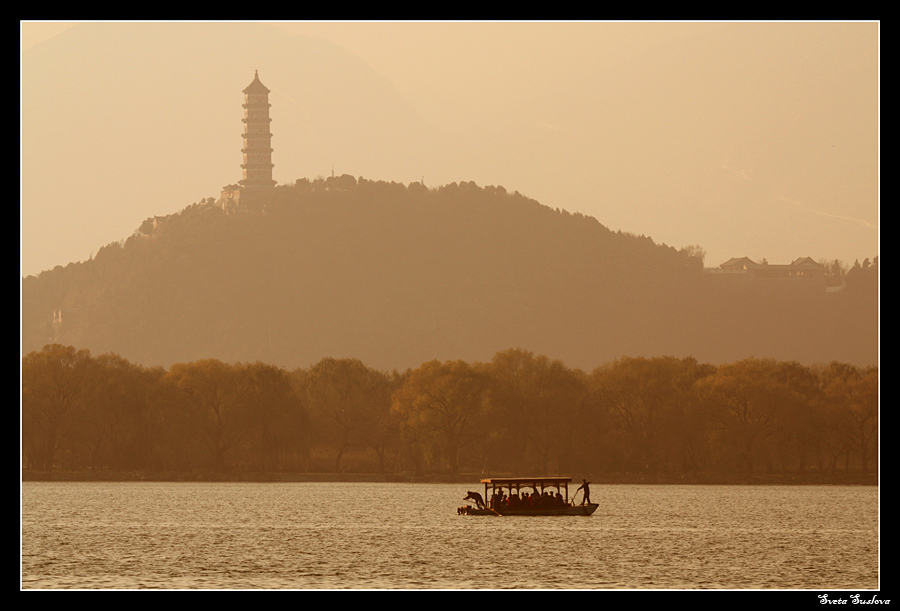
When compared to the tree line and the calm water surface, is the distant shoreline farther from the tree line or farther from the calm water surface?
the calm water surface

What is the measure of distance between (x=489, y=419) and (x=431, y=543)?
59147 mm

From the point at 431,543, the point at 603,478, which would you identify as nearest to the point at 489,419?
the point at 603,478

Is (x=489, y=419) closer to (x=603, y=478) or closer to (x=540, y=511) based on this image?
(x=603, y=478)

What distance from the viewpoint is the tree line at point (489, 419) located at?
130000 millimetres

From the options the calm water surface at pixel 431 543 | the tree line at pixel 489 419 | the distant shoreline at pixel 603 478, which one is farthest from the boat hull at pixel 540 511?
the distant shoreline at pixel 603 478

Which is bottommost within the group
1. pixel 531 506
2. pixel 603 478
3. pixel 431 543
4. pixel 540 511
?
pixel 603 478

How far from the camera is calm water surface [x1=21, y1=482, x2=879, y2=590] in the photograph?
54.7 meters

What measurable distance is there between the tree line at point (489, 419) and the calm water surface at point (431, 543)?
1323 centimetres

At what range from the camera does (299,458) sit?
497 ft

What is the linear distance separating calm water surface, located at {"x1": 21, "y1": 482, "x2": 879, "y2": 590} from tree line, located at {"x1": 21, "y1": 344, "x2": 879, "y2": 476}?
43.4 ft

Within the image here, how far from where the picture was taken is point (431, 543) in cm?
7119
